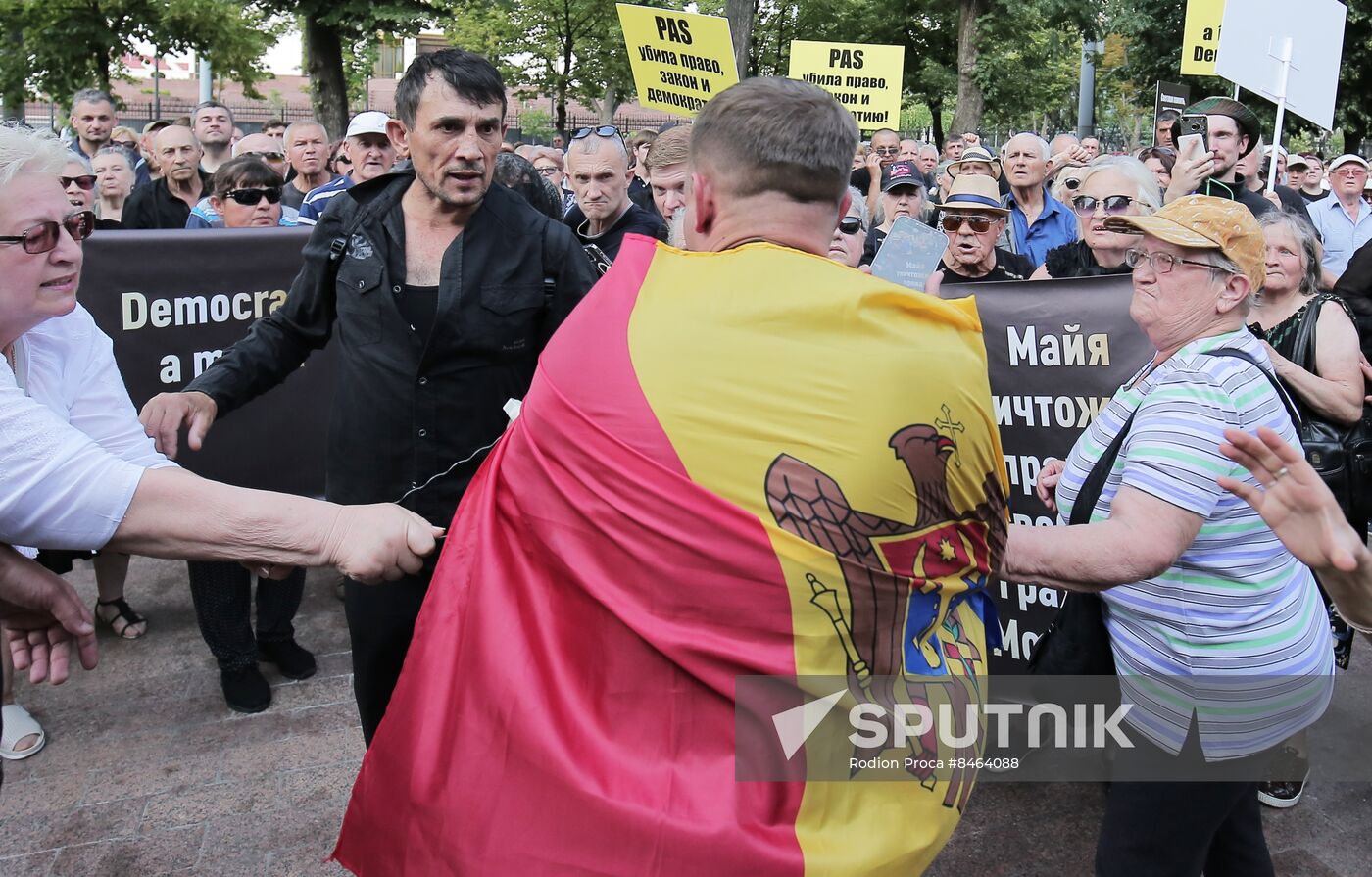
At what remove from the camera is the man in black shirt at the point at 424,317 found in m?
3.27

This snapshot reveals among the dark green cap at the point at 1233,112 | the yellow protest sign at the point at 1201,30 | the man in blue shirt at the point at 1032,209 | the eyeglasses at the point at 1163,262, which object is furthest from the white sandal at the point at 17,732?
the yellow protest sign at the point at 1201,30

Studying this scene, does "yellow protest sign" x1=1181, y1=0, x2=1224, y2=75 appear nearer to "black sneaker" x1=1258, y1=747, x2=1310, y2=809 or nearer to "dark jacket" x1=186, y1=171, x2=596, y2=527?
"black sneaker" x1=1258, y1=747, x2=1310, y2=809

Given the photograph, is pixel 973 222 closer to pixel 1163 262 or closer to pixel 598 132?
pixel 598 132

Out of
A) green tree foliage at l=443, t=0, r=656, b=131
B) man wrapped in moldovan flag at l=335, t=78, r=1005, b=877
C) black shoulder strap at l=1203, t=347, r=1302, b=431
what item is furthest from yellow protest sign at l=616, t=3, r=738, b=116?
green tree foliage at l=443, t=0, r=656, b=131

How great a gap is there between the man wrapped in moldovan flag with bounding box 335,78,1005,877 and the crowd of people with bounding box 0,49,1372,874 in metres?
0.13

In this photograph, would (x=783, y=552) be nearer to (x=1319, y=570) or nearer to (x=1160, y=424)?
(x=1319, y=570)

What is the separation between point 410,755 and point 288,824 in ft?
6.90

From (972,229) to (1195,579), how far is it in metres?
2.68

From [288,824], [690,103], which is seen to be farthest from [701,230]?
[690,103]

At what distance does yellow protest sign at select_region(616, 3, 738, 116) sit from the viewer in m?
9.28

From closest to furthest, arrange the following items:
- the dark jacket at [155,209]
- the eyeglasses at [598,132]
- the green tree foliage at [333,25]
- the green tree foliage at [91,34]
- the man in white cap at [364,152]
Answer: the eyeglasses at [598,132], the man in white cap at [364,152], the dark jacket at [155,209], the green tree foliage at [333,25], the green tree foliage at [91,34]

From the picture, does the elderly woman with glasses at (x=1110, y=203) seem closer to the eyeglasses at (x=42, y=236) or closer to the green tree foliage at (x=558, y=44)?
the eyeglasses at (x=42, y=236)

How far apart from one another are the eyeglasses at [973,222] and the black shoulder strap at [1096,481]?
7.55ft

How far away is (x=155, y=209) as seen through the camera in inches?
278
